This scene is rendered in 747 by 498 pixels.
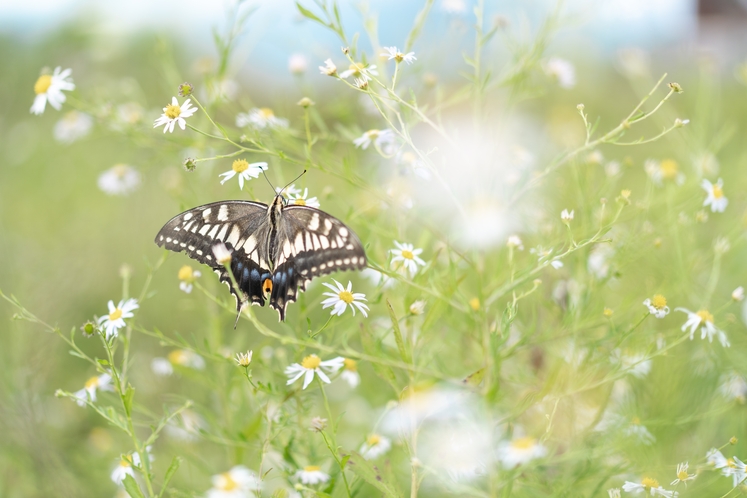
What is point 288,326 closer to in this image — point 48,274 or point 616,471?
point 616,471

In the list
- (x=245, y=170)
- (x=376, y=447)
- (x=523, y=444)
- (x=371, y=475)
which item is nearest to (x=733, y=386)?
(x=523, y=444)

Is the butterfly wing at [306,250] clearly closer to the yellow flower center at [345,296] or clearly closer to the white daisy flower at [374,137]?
the yellow flower center at [345,296]

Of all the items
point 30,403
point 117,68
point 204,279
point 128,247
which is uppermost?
point 117,68

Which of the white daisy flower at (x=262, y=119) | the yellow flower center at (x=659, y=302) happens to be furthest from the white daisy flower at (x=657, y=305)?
the white daisy flower at (x=262, y=119)

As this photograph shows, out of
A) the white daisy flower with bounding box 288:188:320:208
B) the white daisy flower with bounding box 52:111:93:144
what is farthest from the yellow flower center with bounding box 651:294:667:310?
the white daisy flower with bounding box 52:111:93:144

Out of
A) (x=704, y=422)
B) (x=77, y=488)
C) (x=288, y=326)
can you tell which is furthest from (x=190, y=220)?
(x=704, y=422)
